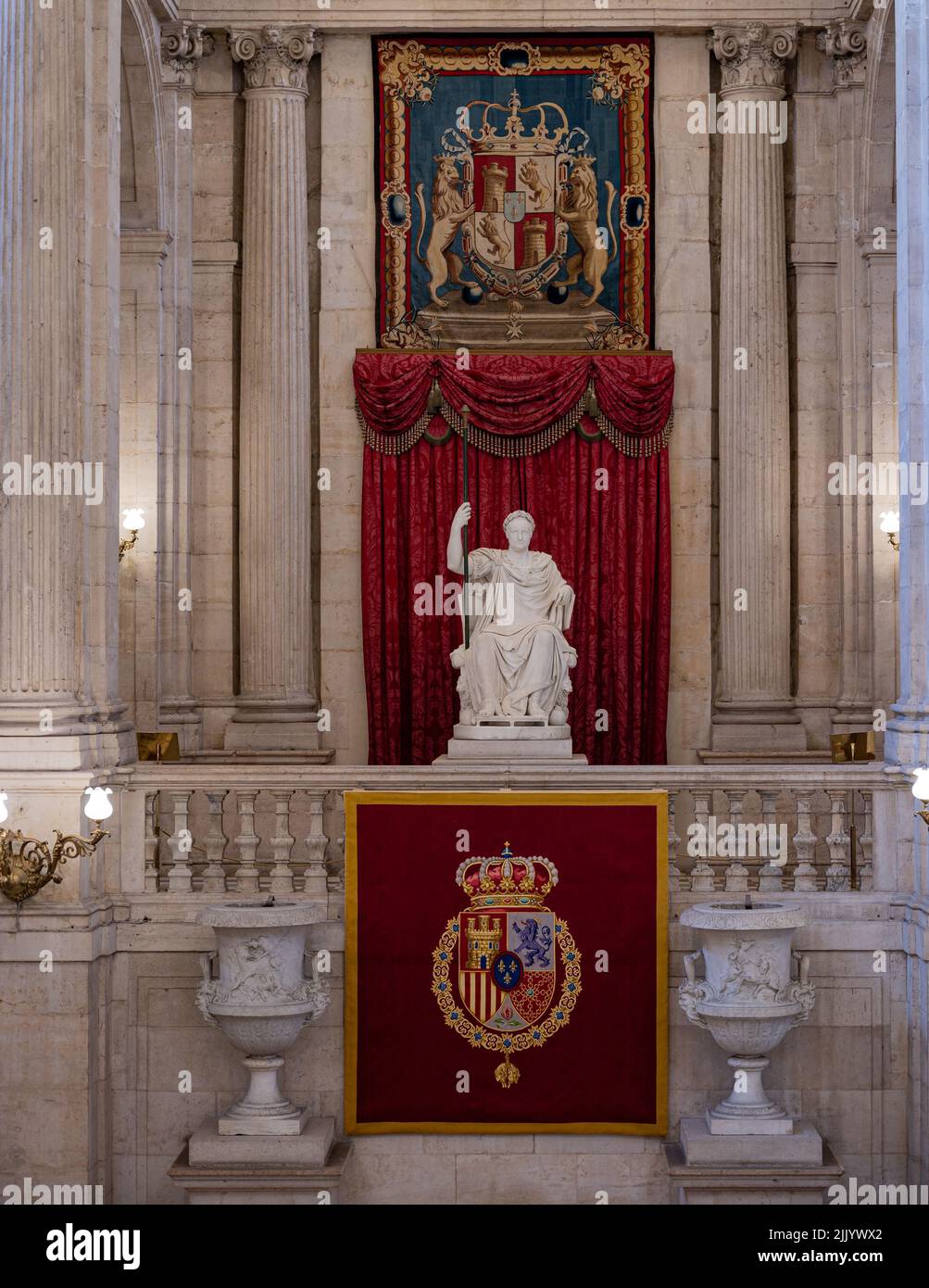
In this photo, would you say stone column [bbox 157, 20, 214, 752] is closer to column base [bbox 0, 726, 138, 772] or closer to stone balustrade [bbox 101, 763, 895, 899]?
stone balustrade [bbox 101, 763, 895, 899]

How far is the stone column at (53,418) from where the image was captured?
34.2ft

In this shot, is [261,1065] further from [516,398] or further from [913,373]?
[516,398]

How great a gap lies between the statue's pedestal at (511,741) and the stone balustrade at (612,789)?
1.11 m

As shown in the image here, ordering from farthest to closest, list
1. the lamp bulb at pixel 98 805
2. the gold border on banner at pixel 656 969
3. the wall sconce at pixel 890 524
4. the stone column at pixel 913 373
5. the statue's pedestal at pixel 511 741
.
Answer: the wall sconce at pixel 890 524
the statue's pedestal at pixel 511 741
the stone column at pixel 913 373
the gold border on banner at pixel 656 969
the lamp bulb at pixel 98 805

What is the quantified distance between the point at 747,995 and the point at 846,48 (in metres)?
8.73

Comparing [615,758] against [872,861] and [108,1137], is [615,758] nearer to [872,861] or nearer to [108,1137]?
[872,861]

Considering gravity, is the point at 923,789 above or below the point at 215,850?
above

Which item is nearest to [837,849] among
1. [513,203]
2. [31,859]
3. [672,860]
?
[672,860]

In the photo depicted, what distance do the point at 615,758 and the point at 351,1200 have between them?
5.94 m

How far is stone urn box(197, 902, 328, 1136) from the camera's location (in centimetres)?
982

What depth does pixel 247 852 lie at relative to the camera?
10.4 meters

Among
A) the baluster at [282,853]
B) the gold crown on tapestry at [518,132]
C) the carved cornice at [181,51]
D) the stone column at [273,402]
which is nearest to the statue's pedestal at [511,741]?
the baluster at [282,853]

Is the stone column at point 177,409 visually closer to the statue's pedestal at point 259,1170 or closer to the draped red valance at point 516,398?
the draped red valance at point 516,398

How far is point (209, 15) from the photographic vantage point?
50.3 ft
